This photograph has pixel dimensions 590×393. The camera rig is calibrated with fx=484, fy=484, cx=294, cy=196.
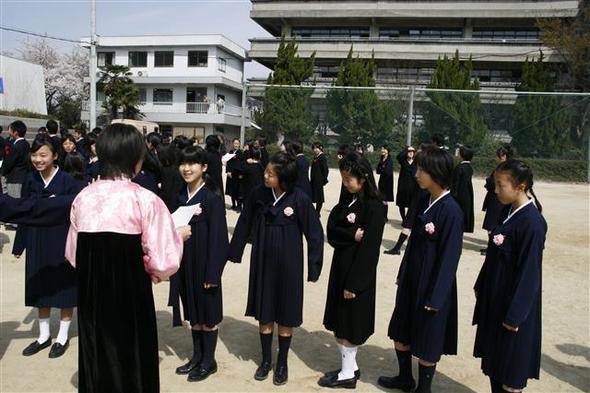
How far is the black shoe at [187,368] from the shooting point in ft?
12.2

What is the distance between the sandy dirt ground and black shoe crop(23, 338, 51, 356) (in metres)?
0.05

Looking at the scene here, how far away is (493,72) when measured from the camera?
35156 millimetres

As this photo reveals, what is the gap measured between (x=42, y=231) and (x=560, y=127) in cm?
1879

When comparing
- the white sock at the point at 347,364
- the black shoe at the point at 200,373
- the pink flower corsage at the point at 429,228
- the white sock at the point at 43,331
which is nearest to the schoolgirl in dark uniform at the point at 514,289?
the pink flower corsage at the point at 429,228

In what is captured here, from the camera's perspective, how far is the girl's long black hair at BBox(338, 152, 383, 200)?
3.40 metres

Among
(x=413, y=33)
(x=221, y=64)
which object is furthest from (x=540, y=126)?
(x=221, y=64)

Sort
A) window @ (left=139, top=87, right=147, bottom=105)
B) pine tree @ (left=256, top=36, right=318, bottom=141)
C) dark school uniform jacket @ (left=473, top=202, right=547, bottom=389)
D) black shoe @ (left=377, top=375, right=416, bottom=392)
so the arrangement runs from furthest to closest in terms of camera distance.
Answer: window @ (left=139, top=87, right=147, bottom=105) < pine tree @ (left=256, top=36, right=318, bottom=141) < black shoe @ (left=377, top=375, right=416, bottom=392) < dark school uniform jacket @ (left=473, top=202, right=547, bottom=389)

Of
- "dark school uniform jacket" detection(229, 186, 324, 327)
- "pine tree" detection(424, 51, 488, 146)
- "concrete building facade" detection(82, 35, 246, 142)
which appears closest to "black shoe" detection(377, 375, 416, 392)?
"dark school uniform jacket" detection(229, 186, 324, 327)

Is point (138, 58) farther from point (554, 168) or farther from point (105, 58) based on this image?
point (554, 168)

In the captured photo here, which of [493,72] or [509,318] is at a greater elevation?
[493,72]

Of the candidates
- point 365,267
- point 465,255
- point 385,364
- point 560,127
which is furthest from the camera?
point 560,127

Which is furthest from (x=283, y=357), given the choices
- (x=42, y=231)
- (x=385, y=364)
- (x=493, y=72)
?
(x=493, y=72)

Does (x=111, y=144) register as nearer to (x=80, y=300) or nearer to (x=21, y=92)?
(x=80, y=300)

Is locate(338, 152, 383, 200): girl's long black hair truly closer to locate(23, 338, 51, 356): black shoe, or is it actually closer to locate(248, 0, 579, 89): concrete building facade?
locate(23, 338, 51, 356): black shoe
